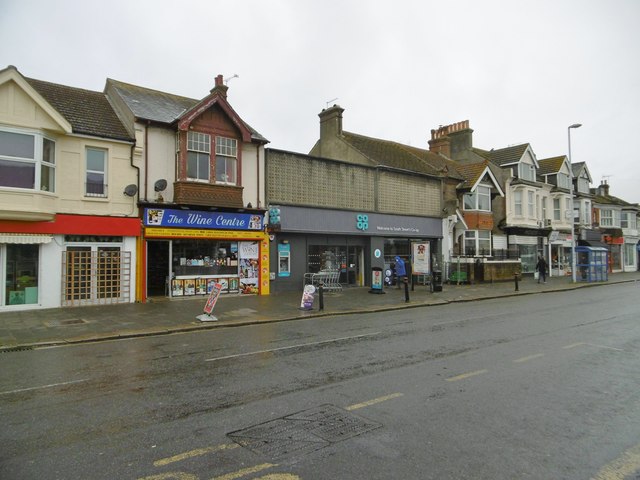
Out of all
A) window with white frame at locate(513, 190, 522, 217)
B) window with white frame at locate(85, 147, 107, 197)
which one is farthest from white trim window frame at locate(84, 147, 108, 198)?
window with white frame at locate(513, 190, 522, 217)

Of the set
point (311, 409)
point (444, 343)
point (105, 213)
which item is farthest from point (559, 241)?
point (311, 409)

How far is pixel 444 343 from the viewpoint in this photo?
9289mm

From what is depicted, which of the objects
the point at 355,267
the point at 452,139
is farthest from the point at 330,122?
the point at 452,139

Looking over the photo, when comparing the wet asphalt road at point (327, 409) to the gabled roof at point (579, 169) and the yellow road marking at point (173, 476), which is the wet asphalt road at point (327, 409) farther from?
the gabled roof at point (579, 169)

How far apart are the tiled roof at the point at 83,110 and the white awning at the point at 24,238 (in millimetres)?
3949

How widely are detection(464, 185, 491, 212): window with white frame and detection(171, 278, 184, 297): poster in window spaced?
67.5ft

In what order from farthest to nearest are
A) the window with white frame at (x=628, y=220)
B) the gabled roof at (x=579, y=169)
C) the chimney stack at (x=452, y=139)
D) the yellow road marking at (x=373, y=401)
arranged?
1. the window with white frame at (x=628, y=220)
2. the gabled roof at (x=579, y=169)
3. the chimney stack at (x=452, y=139)
4. the yellow road marking at (x=373, y=401)

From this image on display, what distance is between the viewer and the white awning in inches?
541

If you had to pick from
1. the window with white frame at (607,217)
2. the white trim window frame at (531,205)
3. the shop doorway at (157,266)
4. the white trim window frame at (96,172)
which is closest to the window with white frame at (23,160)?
the white trim window frame at (96,172)

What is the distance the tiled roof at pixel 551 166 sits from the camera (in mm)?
37650

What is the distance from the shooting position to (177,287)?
57.4 feet

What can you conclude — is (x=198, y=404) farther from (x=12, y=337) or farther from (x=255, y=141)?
(x=255, y=141)

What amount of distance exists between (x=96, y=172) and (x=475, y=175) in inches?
914

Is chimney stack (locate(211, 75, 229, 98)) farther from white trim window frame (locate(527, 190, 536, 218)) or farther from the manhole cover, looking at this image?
white trim window frame (locate(527, 190, 536, 218))
